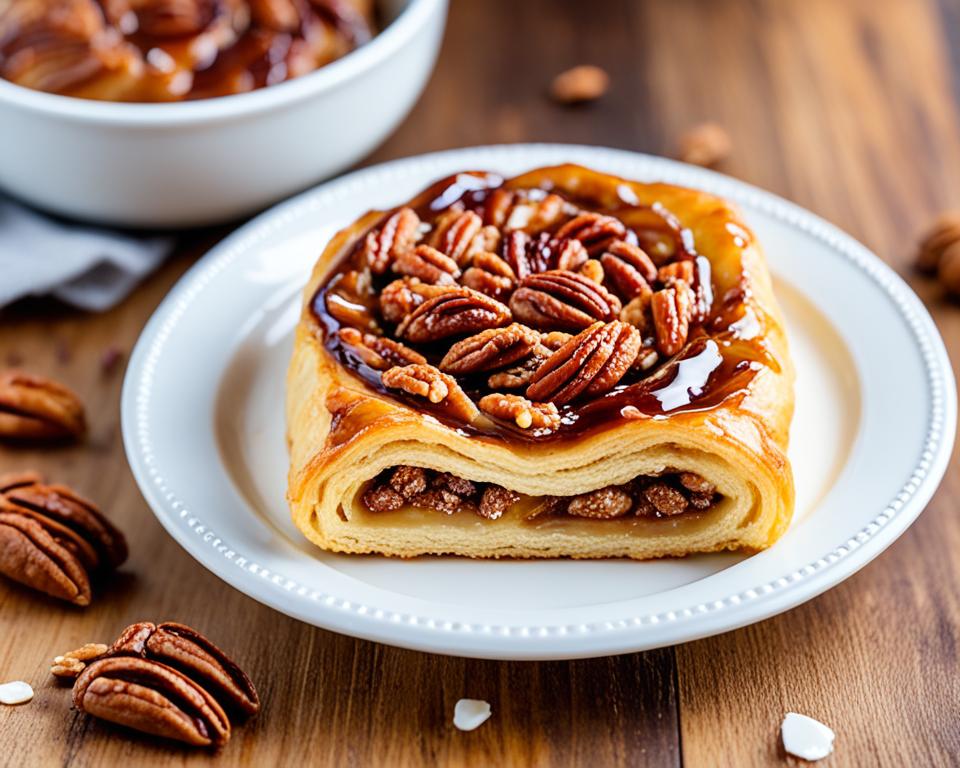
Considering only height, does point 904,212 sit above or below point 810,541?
below

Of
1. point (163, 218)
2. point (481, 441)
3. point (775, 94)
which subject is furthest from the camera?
point (775, 94)

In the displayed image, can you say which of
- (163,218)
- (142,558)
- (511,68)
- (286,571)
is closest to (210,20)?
(163,218)

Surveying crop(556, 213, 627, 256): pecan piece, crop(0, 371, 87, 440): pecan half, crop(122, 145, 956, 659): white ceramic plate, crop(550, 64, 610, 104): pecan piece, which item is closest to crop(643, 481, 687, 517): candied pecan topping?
crop(122, 145, 956, 659): white ceramic plate

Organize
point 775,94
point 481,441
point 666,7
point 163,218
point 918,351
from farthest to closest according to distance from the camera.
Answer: point 666,7, point 775,94, point 163,218, point 918,351, point 481,441

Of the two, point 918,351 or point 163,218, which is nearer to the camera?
point 918,351

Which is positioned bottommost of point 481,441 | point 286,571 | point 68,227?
point 68,227

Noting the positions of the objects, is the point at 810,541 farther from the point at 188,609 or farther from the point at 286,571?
the point at 188,609

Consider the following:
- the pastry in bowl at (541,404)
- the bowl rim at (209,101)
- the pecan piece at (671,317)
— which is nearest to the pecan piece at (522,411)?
the pastry in bowl at (541,404)
